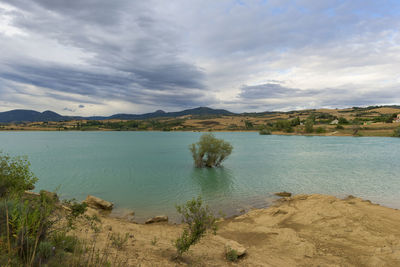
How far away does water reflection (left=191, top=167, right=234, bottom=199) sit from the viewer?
956 inches

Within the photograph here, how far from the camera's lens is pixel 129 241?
10977 mm

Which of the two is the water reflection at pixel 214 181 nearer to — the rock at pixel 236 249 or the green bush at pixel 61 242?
the rock at pixel 236 249

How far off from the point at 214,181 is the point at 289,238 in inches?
696

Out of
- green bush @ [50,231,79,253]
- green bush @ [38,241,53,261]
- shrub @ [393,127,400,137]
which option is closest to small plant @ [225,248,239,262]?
green bush @ [50,231,79,253]

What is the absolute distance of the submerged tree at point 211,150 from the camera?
122 feet

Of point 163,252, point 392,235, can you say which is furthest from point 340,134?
point 163,252

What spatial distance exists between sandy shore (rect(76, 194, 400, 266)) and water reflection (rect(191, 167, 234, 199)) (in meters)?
7.53

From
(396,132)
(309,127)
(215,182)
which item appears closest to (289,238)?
(215,182)

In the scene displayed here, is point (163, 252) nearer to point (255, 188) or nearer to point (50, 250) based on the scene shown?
point (50, 250)

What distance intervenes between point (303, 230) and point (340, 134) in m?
127

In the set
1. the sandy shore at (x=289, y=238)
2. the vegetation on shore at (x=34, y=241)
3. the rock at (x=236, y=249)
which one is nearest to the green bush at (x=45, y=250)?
the vegetation on shore at (x=34, y=241)

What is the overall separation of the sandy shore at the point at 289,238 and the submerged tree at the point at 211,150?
68.3ft

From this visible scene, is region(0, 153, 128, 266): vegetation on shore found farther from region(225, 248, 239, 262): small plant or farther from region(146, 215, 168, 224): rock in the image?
region(146, 215, 168, 224): rock

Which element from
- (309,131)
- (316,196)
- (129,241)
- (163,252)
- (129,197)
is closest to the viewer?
(163,252)
